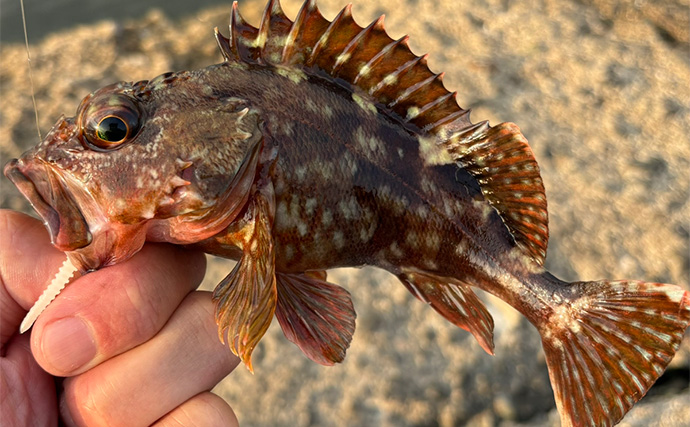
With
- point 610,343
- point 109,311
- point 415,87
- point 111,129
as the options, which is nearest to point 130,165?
point 111,129

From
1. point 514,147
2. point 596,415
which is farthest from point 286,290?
point 596,415

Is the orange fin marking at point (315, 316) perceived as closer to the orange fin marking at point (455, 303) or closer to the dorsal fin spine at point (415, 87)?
the orange fin marking at point (455, 303)

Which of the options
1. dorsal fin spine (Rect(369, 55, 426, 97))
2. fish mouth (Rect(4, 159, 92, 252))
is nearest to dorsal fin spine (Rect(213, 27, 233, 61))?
dorsal fin spine (Rect(369, 55, 426, 97))

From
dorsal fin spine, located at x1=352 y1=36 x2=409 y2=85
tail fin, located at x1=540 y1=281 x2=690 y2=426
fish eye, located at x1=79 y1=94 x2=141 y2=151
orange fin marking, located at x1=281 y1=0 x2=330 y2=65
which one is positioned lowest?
tail fin, located at x1=540 y1=281 x2=690 y2=426

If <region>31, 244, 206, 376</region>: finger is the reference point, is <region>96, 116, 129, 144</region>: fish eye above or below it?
above

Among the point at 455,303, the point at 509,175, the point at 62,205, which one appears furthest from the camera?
the point at 455,303

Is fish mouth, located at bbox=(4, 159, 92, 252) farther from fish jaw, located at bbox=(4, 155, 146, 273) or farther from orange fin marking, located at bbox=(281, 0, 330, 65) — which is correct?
orange fin marking, located at bbox=(281, 0, 330, 65)

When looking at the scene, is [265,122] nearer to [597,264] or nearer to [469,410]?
[469,410]

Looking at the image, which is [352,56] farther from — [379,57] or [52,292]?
[52,292]

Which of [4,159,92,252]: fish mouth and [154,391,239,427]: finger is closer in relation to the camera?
[4,159,92,252]: fish mouth
